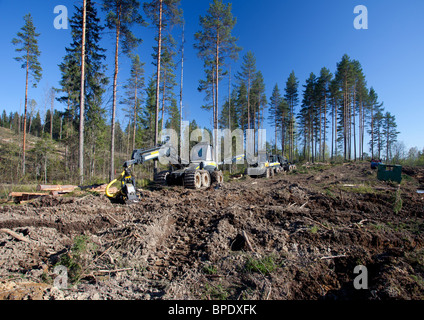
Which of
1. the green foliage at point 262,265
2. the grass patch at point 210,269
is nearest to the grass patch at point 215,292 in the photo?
the grass patch at point 210,269

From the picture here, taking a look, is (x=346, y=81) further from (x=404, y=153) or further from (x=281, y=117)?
(x=404, y=153)

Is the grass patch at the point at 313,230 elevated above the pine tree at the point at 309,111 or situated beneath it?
situated beneath

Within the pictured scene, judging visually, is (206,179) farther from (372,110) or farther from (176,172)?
(372,110)

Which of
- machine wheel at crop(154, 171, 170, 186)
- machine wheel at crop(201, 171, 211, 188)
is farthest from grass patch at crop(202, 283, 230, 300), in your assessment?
machine wheel at crop(201, 171, 211, 188)

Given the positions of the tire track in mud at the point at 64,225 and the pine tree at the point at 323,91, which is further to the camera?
the pine tree at the point at 323,91

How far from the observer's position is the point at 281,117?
39969 millimetres

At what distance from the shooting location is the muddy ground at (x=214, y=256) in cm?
265

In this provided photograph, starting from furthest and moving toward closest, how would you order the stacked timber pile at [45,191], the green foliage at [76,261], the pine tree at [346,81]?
the pine tree at [346,81]
the stacked timber pile at [45,191]
the green foliage at [76,261]

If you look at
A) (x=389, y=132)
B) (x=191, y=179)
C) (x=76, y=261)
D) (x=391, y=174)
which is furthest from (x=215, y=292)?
(x=389, y=132)

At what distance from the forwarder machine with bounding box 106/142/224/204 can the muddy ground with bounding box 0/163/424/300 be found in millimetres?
1964

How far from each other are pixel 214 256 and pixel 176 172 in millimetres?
7765

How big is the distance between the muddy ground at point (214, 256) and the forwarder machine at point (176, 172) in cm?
196

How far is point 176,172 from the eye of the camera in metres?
11.0

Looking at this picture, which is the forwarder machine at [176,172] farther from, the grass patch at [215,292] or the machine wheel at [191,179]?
the grass patch at [215,292]
